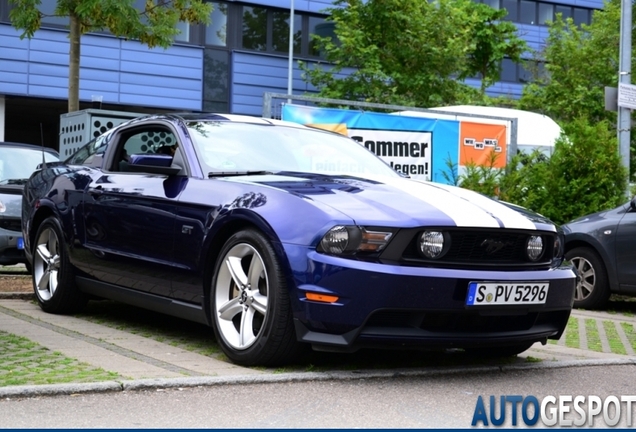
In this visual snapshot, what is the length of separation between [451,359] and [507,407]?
1.47 metres

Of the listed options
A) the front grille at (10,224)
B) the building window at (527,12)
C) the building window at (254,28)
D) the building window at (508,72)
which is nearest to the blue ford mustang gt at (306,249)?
the front grille at (10,224)

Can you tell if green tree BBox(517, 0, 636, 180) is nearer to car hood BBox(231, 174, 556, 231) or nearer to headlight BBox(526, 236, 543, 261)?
car hood BBox(231, 174, 556, 231)

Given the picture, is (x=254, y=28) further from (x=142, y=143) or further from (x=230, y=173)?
(x=230, y=173)

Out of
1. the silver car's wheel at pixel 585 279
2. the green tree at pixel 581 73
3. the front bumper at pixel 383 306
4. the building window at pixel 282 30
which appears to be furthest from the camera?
the building window at pixel 282 30

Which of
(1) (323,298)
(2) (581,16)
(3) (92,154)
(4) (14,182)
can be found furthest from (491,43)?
(1) (323,298)

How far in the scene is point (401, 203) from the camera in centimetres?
560

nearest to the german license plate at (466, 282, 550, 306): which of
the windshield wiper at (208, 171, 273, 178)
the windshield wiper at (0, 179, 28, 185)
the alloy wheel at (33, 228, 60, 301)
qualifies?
the windshield wiper at (208, 171, 273, 178)

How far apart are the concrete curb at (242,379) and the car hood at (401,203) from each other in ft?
2.71

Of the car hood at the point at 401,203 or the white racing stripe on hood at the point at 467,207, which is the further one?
the white racing stripe on hood at the point at 467,207

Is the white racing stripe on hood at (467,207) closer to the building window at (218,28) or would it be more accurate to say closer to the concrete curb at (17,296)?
the concrete curb at (17,296)


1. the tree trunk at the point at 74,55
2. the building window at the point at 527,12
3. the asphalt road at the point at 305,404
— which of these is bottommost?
the asphalt road at the point at 305,404

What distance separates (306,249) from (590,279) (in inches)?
241

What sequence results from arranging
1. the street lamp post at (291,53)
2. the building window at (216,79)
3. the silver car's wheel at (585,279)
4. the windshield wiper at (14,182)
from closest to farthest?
1. the silver car's wheel at (585,279)
2. the windshield wiper at (14,182)
3. the street lamp post at (291,53)
4. the building window at (216,79)

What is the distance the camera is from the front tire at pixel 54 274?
770 centimetres
